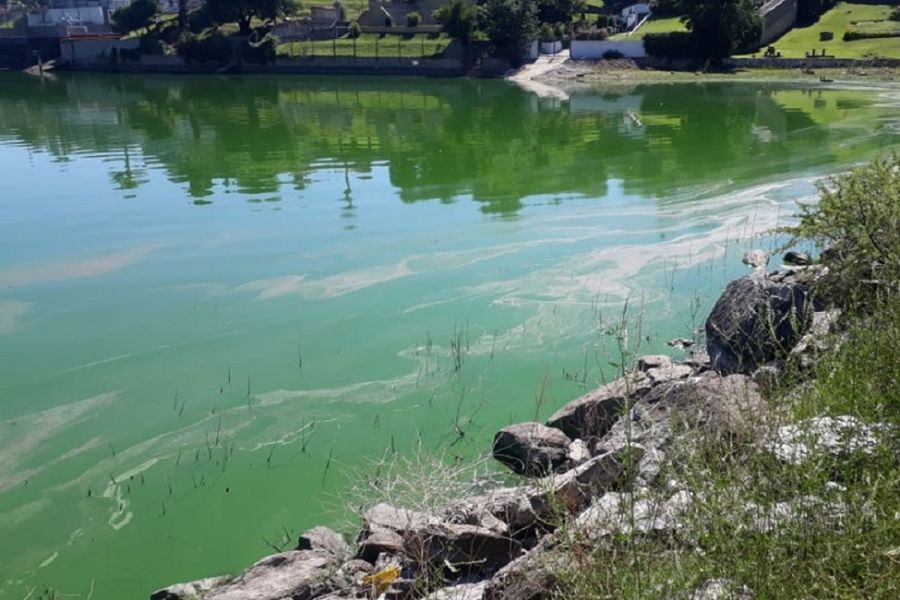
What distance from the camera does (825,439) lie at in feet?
18.7

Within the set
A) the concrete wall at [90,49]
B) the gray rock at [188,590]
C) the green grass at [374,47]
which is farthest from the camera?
the concrete wall at [90,49]

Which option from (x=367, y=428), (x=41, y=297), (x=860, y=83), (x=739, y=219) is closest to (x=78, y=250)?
(x=41, y=297)

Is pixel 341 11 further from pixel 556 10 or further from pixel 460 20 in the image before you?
pixel 460 20

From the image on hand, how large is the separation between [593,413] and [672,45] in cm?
6307

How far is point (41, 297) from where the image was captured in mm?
16406

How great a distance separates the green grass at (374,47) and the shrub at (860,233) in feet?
218

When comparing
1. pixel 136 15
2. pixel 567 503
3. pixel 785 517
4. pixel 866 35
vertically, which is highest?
pixel 136 15

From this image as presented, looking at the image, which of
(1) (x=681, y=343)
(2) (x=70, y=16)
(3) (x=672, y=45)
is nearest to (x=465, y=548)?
(1) (x=681, y=343)

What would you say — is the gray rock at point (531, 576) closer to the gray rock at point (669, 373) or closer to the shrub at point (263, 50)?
the gray rock at point (669, 373)

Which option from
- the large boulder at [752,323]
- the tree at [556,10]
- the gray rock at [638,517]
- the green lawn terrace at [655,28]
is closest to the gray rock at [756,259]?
the large boulder at [752,323]

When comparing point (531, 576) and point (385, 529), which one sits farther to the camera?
point (385, 529)

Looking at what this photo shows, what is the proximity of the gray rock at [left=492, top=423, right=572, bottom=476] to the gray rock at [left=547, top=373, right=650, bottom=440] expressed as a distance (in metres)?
0.27

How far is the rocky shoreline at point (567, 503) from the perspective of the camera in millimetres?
5594

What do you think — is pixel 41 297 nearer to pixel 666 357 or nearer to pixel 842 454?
pixel 666 357
